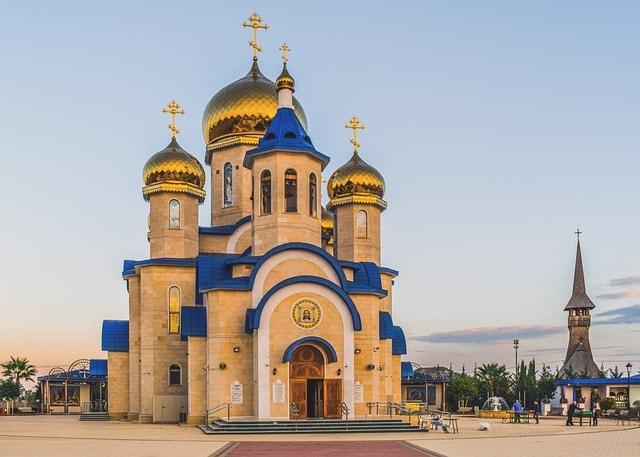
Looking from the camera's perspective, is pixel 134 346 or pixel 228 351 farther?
pixel 134 346

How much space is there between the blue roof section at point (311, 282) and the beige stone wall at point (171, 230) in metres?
6.76

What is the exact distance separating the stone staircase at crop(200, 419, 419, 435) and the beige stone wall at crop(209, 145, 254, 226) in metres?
11.6

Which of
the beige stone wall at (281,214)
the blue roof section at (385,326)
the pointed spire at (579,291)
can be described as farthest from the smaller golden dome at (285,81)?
the pointed spire at (579,291)

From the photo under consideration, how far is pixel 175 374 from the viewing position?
3278cm

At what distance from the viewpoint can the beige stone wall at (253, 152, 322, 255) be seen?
29.6m

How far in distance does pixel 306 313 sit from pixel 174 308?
24.0 feet

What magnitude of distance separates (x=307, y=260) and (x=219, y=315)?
11.4ft

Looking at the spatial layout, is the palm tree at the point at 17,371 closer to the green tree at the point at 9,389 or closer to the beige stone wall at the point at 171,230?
the green tree at the point at 9,389

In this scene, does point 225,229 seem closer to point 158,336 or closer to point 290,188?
point 158,336

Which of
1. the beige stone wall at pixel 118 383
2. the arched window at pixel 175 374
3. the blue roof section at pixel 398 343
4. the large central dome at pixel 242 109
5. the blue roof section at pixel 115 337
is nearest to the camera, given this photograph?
the arched window at pixel 175 374

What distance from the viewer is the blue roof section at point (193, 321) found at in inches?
1166

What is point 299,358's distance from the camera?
28.0 m

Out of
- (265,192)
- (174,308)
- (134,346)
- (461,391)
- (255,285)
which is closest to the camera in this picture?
(255,285)

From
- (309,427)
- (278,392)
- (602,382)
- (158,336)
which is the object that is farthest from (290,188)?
(602,382)
